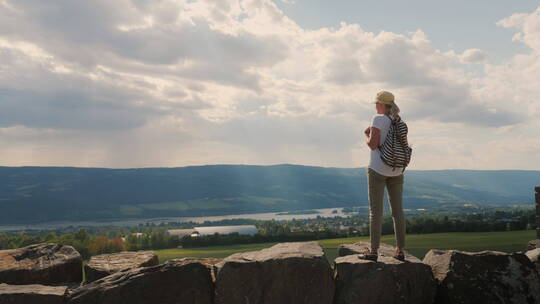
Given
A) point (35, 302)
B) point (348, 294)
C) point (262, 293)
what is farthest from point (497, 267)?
point (35, 302)

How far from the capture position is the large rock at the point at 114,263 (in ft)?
31.9

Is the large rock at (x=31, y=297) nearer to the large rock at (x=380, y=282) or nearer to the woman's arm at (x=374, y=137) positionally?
the large rock at (x=380, y=282)

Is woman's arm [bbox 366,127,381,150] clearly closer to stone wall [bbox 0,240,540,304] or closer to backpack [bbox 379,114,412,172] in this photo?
backpack [bbox 379,114,412,172]

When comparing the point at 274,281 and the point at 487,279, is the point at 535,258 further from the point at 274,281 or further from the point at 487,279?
the point at 274,281

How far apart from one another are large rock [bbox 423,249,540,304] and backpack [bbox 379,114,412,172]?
7.42ft

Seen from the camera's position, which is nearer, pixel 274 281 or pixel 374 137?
pixel 274 281

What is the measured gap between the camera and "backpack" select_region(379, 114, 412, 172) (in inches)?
351

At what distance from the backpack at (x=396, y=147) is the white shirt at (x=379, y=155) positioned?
2.8 inches

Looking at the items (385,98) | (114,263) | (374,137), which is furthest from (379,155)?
(114,263)

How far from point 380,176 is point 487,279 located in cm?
297

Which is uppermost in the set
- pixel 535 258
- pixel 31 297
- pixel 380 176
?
pixel 380 176

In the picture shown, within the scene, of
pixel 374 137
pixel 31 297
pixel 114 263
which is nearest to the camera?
pixel 31 297

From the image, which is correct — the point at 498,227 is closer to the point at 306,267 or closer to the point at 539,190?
the point at 539,190

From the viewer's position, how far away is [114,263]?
33.8 ft
